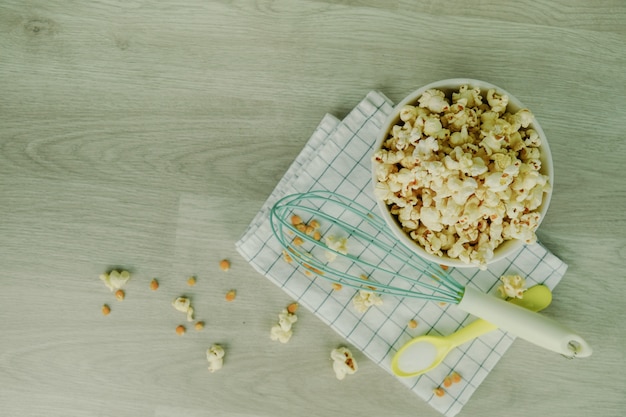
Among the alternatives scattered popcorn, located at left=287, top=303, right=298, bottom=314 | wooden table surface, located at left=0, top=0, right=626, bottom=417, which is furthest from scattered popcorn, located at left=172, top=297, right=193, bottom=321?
scattered popcorn, located at left=287, top=303, right=298, bottom=314

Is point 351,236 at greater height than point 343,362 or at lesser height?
greater

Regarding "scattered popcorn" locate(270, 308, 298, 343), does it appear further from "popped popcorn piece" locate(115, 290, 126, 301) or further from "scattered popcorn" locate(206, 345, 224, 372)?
"popped popcorn piece" locate(115, 290, 126, 301)

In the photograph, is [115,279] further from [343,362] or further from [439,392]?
[439,392]

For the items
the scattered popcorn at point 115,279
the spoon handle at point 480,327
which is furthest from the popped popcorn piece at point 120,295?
the spoon handle at point 480,327

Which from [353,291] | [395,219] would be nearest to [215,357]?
[353,291]

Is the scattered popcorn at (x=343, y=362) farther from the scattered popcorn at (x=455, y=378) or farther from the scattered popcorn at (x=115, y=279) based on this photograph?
the scattered popcorn at (x=115, y=279)
